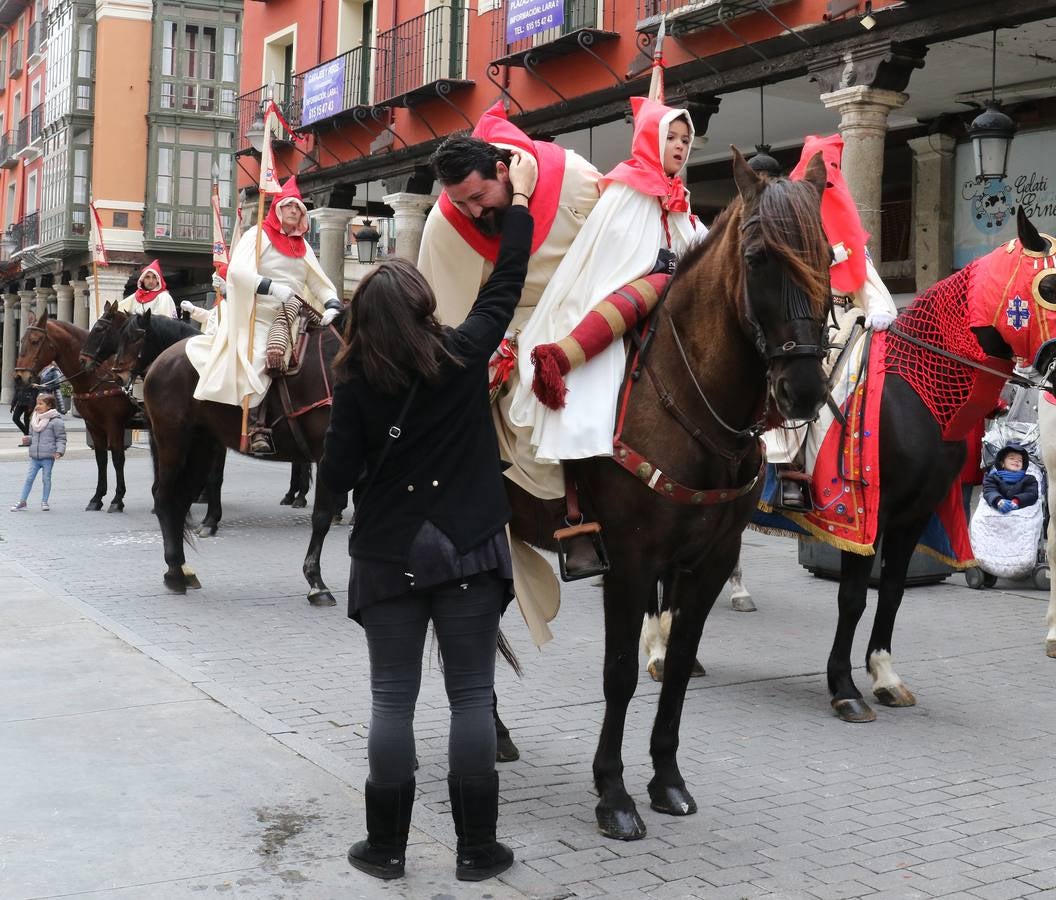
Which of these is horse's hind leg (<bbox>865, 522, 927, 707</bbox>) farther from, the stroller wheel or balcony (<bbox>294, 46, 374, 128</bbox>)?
balcony (<bbox>294, 46, 374, 128</bbox>)

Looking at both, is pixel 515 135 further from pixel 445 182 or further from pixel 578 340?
pixel 578 340

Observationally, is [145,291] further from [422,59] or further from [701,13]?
[701,13]

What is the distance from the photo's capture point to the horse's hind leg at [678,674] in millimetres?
4449

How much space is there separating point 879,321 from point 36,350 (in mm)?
13528

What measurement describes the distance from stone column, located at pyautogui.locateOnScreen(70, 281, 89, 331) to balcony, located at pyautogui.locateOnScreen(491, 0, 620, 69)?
97.0 feet

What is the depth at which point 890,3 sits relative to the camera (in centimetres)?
1197

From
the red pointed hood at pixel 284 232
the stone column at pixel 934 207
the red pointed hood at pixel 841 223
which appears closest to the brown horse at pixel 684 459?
the red pointed hood at pixel 841 223

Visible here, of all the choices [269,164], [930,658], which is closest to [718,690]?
[930,658]

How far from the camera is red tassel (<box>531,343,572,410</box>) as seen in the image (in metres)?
4.25

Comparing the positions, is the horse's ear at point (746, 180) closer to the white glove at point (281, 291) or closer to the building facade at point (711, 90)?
the white glove at point (281, 291)

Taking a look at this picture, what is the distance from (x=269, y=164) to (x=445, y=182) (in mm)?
6167

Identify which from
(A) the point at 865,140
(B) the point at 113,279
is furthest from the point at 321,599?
(B) the point at 113,279

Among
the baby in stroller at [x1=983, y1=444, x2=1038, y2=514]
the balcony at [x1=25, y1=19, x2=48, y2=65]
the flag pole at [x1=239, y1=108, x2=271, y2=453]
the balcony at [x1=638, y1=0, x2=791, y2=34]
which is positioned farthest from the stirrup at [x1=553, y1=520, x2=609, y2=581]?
the balcony at [x1=25, y1=19, x2=48, y2=65]

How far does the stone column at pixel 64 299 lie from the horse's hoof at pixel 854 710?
43485 mm
